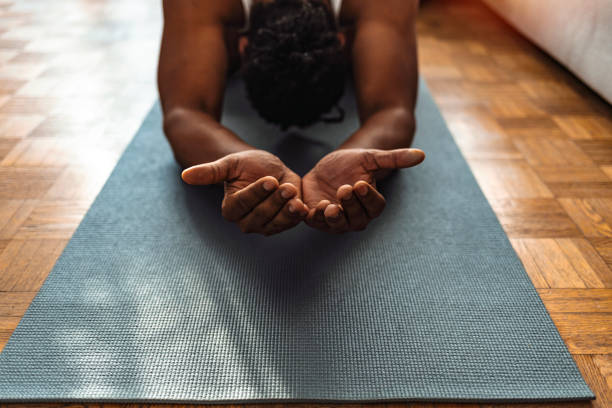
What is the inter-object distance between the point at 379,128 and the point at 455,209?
26 cm

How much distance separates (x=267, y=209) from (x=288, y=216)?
4 centimetres

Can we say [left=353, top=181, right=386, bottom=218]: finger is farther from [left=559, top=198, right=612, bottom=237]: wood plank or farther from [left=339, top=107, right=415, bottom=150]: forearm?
[left=559, top=198, right=612, bottom=237]: wood plank

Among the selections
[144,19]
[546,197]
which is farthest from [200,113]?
[144,19]

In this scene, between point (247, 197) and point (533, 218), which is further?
point (533, 218)

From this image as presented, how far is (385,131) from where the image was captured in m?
0.89

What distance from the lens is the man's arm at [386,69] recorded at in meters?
0.91

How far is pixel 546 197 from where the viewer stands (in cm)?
99

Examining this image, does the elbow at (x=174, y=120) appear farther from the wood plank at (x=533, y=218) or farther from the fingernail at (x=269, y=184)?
the wood plank at (x=533, y=218)

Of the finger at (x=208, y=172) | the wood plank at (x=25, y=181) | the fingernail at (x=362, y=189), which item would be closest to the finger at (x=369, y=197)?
the fingernail at (x=362, y=189)

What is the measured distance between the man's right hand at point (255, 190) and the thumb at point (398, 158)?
16 cm

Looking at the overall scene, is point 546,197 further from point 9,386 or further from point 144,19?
point 144,19

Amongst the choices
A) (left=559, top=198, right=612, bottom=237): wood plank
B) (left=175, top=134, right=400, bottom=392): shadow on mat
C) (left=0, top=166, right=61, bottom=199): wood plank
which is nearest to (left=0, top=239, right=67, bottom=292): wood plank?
(left=0, top=166, right=61, bottom=199): wood plank

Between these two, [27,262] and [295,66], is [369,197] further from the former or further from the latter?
[27,262]

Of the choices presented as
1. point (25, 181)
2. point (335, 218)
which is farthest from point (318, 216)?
point (25, 181)
